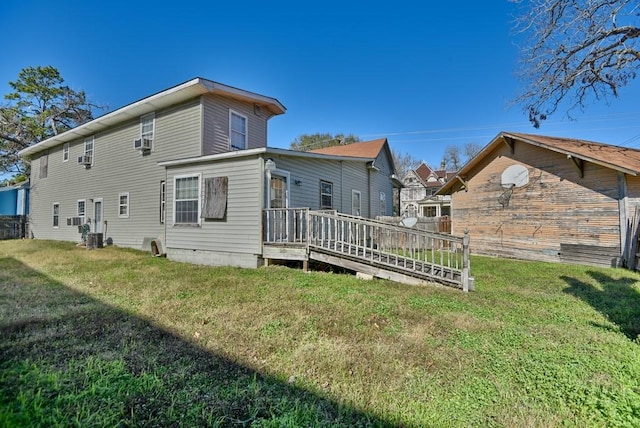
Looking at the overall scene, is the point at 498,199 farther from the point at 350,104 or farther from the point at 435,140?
the point at 435,140

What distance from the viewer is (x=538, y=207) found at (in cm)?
1008

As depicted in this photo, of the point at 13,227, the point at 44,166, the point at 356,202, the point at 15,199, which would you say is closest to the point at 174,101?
the point at 356,202

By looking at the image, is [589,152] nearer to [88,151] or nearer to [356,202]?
[356,202]

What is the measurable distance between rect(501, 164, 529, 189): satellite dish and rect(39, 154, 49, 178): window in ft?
76.3

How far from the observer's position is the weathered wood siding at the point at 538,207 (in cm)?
866

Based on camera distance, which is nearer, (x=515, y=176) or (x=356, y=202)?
(x=515, y=176)

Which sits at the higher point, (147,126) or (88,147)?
(147,126)

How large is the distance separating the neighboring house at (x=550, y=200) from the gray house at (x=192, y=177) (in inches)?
186

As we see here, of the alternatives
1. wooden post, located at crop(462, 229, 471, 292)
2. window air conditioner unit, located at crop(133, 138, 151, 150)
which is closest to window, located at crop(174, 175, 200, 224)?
window air conditioner unit, located at crop(133, 138, 151, 150)

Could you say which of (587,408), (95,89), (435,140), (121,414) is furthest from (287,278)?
(435,140)

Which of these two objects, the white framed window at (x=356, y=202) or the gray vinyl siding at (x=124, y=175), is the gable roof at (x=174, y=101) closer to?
the gray vinyl siding at (x=124, y=175)

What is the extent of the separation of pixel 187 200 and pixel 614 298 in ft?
34.1

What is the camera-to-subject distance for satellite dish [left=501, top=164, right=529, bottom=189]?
10470 millimetres

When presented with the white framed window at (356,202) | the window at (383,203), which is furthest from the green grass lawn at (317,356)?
the window at (383,203)
